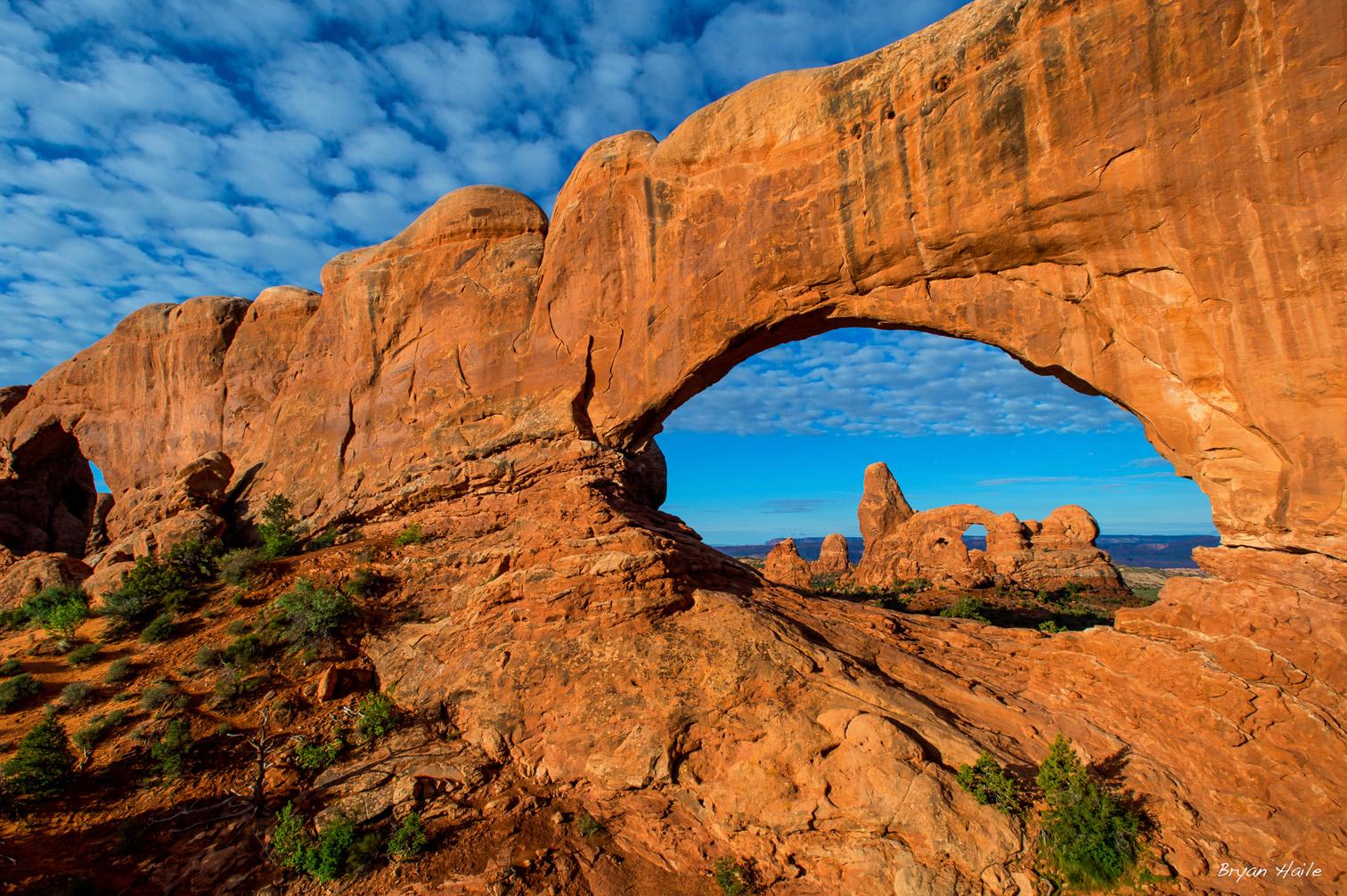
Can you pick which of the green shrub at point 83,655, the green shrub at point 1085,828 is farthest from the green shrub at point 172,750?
the green shrub at point 1085,828

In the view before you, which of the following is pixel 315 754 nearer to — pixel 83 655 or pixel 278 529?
pixel 83 655

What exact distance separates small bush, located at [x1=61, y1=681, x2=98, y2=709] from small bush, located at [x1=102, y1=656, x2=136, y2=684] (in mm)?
303

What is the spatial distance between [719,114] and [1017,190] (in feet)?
24.2

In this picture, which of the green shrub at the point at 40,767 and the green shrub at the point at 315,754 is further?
the green shrub at the point at 315,754

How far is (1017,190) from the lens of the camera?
11945mm

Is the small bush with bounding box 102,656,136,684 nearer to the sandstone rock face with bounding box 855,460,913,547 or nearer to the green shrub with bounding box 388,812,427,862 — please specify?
the green shrub with bounding box 388,812,427,862

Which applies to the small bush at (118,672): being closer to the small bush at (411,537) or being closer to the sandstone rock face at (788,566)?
the small bush at (411,537)

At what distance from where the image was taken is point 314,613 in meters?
14.0

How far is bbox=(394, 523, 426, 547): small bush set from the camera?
16.3 meters

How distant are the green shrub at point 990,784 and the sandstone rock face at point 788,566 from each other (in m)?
33.2

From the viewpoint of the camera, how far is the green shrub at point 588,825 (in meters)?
10.1

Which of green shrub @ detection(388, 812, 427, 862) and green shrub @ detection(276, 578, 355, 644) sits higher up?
green shrub @ detection(276, 578, 355, 644)

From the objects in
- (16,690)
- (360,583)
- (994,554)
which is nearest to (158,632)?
(16,690)

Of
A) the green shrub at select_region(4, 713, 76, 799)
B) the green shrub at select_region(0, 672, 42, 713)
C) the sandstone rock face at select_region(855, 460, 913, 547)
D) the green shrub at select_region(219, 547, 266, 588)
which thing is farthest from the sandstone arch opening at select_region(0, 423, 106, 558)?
the sandstone rock face at select_region(855, 460, 913, 547)
